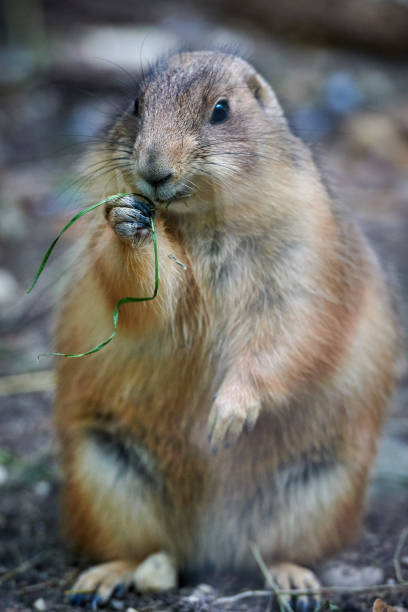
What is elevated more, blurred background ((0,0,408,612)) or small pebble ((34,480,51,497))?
blurred background ((0,0,408,612))

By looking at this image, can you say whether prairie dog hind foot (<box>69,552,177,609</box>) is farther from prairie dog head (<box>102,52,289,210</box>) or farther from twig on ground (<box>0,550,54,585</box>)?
prairie dog head (<box>102,52,289,210</box>)

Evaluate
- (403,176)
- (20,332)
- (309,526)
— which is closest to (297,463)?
(309,526)

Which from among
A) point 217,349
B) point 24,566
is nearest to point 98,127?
point 217,349

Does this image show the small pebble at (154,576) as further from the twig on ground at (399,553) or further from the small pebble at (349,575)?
the twig on ground at (399,553)

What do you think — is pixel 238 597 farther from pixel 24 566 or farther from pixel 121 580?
pixel 24 566

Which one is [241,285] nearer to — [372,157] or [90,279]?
[90,279]

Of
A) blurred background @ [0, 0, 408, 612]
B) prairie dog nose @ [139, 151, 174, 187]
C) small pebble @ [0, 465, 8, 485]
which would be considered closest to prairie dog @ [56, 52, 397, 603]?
prairie dog nose @ [139, 151, 174, 187]
